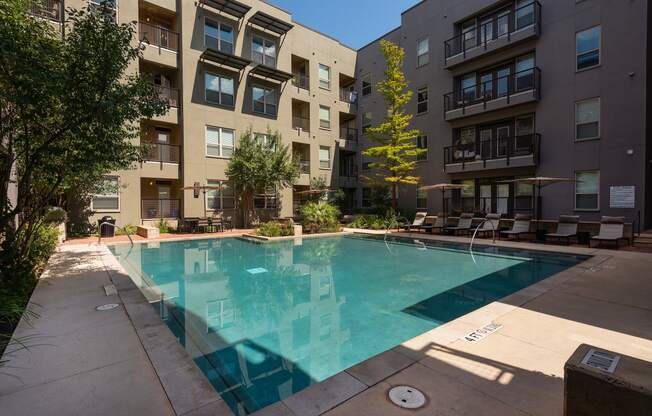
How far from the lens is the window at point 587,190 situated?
1384 cm

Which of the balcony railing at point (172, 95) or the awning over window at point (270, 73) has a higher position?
the awning over window at point (270, 73)

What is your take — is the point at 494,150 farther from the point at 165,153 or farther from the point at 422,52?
the point at 165,153

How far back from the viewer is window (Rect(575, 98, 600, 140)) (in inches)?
547

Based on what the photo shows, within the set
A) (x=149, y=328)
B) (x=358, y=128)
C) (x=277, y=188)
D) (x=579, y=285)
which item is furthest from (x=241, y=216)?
(x=579, y=285)

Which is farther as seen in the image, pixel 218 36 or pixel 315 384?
pixel 218 36

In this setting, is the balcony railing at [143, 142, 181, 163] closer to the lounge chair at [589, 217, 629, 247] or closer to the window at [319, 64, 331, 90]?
the window at [319, 64, 331, 90]

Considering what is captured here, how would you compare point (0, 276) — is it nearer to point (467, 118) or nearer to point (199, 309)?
point (199, 309)

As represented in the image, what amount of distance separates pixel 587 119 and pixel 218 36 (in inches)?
777

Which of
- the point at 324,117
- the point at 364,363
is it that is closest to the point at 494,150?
the point at 324,117

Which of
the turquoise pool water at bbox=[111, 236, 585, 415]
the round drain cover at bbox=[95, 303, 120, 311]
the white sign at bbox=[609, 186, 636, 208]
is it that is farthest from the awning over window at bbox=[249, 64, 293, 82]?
the white sign at bbox=[609, 186, 636, 208]

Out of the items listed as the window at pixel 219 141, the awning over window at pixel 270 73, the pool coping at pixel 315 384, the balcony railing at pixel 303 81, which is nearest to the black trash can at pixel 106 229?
the window at pixel 219 141

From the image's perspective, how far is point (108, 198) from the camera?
16.2 metres

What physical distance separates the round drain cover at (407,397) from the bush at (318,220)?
14.7m

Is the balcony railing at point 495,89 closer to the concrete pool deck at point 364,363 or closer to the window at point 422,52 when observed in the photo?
the window at point 422,52
